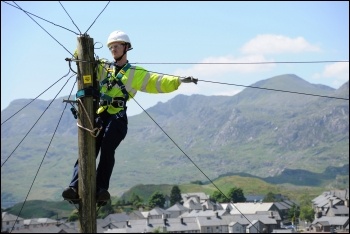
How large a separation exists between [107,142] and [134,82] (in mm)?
950

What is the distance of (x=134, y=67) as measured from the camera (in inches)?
363

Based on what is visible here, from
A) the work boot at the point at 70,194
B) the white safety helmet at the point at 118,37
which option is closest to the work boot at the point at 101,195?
the work boot at the point at 70,194

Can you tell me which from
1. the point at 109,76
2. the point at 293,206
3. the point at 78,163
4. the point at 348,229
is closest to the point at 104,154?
the point at 78,163

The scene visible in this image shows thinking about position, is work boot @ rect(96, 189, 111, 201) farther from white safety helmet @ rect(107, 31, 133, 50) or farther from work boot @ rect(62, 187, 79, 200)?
white safety helmet @ rect(107, 31, 133, 50)

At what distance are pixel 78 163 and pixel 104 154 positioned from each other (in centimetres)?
50

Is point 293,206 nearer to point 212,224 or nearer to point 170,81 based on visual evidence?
point 212,224

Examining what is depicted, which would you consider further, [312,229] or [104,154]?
[312,229]

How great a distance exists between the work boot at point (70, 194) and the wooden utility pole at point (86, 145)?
102mm

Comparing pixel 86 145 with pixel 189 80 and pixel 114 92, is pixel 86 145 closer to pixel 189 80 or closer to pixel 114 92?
pixel 114 92

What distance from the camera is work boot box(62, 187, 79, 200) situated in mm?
8695

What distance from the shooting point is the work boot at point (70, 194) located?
8695 mm

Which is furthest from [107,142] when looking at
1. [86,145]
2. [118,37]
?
[118,37]

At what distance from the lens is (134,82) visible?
9.15 m

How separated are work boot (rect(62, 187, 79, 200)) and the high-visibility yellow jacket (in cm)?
119
